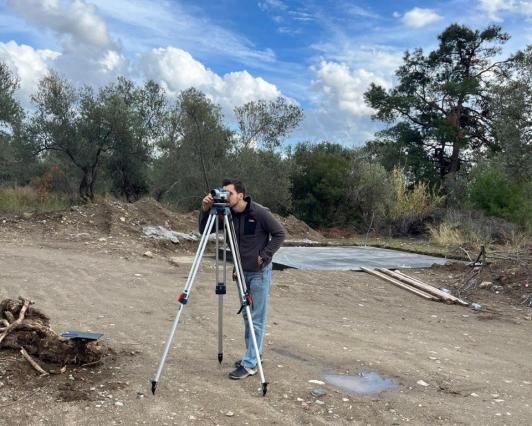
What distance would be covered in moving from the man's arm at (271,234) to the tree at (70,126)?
17976mm

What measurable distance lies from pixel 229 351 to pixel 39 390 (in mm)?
1929

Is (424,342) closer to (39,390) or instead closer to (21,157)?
(39,390)

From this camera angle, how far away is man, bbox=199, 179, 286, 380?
4613mm

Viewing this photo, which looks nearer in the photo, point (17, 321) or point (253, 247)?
point (253, 247)

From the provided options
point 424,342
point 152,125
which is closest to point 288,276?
point 424,342

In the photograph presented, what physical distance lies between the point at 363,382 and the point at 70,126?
19508 millimetres

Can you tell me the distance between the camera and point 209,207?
14.7ft

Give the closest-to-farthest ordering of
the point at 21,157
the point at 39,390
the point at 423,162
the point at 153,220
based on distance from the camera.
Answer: the point at 39,390 → the point at 153,220 → the point at 21,157 → the point at 423,162

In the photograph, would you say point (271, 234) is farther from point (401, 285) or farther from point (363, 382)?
point (401, 285)

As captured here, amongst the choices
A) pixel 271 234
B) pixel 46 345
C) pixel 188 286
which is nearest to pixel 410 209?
pixel 271 234

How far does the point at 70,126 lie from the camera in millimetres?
21562

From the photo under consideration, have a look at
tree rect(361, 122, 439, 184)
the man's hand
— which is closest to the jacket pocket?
the man's hand

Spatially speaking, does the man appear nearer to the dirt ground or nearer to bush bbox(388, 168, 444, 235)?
the dirt ground

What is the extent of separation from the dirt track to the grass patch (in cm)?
778
